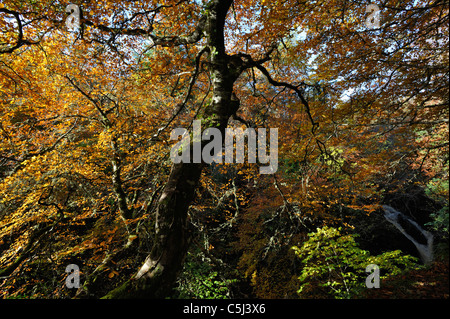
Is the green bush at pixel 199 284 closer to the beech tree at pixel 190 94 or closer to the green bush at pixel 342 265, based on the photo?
the beech tree at pixel 190 94

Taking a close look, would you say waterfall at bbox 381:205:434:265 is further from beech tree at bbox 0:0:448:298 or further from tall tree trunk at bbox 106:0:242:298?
tall tree trunk at bbox 106:0:242:298

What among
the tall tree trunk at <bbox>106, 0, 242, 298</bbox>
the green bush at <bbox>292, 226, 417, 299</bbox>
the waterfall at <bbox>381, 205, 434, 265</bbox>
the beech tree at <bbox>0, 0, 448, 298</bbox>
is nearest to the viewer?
the tall tree trunk at <bbox>106, 0, 242, 298</bbox>

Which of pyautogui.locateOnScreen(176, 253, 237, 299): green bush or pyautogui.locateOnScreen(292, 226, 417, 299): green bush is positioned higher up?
pyautogui.locateOnScreen(292, 226, 417, 299): green bush

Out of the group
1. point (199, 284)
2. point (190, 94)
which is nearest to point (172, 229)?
point (190, 94)

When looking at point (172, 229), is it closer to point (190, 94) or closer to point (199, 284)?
point (190, 94)

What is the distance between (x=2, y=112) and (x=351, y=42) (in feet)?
46.3

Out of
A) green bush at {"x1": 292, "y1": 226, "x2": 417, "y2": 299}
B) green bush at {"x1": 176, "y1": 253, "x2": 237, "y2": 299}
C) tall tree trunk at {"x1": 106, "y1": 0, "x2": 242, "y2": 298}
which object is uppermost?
tall tree trunk at {"x1": 106, "y1": 0, "x2": 242, "y2": 298}

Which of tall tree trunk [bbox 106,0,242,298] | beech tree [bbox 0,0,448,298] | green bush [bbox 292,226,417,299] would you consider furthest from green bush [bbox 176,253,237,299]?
tall tree trunk [bbox 106,0,242,298]

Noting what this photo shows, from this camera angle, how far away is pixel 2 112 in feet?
27.8

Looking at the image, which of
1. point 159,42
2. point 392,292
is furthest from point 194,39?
point 392,292

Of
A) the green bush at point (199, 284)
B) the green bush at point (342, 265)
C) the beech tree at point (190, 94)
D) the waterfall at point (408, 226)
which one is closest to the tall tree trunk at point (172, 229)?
the beech tree at point (190, 94)

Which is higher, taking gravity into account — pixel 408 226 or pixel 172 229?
pixel 172 229

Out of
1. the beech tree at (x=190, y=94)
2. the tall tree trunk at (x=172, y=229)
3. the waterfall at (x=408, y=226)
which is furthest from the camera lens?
the waterfall at (x=408, y=226)
